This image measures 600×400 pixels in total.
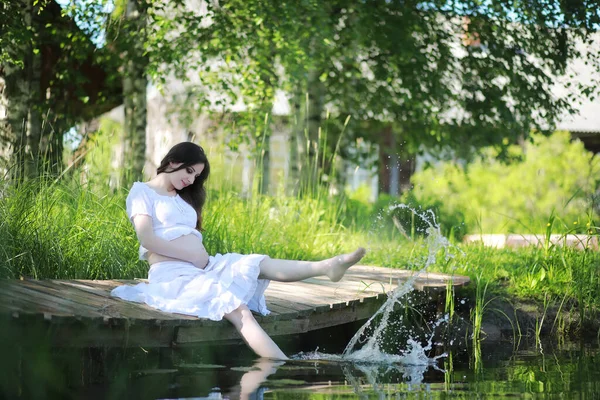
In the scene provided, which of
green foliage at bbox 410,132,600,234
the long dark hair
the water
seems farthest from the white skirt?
green foliage at bbox 410,132,600,234

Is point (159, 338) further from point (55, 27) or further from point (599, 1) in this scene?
point (599, 1)

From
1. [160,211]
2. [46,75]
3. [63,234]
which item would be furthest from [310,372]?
[46,75]

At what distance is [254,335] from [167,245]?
0.75m

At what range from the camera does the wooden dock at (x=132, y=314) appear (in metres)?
3.82

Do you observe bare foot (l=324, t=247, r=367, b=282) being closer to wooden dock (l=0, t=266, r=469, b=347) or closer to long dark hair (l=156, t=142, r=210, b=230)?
wooden dock (l=0, t=266, r=469, b=347)

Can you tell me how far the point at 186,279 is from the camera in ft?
A: 15.3

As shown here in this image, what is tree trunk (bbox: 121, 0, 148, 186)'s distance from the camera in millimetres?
9531

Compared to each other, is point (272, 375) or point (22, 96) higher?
point (22, 96)

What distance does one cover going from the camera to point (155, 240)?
185 inches

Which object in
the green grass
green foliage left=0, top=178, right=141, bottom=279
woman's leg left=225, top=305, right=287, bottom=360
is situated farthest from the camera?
the green grass

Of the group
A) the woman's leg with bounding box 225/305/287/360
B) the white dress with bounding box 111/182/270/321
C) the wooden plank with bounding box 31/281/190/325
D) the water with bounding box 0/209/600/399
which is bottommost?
the water with bounding box 0/209/600/399

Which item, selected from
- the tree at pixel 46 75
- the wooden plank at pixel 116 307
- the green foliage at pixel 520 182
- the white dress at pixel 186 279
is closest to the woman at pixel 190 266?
the white dress at pixel 186 279

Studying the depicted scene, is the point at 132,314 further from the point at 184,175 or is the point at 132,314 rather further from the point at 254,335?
the point at 184,175

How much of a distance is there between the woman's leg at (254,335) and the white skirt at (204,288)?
7 cm
